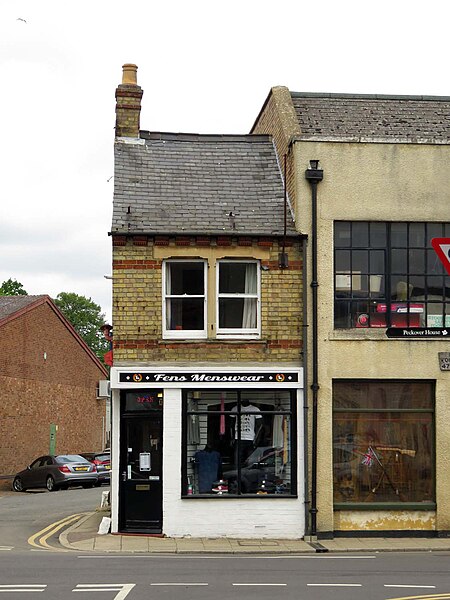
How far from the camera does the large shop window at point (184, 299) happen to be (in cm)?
2031

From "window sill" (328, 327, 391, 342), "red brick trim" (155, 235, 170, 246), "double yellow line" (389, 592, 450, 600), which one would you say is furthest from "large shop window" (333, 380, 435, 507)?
"double yellow line" (389, 592, 450, 600)

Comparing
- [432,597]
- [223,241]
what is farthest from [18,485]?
[432,597]

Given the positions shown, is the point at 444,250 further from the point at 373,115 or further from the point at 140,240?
the point at 373,115

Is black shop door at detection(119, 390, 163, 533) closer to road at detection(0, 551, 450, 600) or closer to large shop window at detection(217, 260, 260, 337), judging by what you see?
large shop window at detection(217, 260, 260, 337)

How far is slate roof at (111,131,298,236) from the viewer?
2055cm

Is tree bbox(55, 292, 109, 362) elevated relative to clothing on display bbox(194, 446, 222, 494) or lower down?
elevated

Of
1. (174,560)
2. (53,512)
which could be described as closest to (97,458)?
(53,512)

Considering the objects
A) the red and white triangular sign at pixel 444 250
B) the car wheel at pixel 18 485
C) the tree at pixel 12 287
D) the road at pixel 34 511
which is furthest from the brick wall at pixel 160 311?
the tree at pixel 12 287

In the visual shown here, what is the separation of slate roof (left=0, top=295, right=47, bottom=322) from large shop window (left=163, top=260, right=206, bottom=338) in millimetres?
22142

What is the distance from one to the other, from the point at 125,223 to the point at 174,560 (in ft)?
23.2

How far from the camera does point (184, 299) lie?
20.4 m

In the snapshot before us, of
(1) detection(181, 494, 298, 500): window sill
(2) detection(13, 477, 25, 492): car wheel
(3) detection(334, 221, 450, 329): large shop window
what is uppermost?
(3) detection(334, 221, 450, 329): large shop window

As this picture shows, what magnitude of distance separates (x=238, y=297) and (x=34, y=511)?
1027cm

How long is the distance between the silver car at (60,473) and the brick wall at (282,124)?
690 inches
